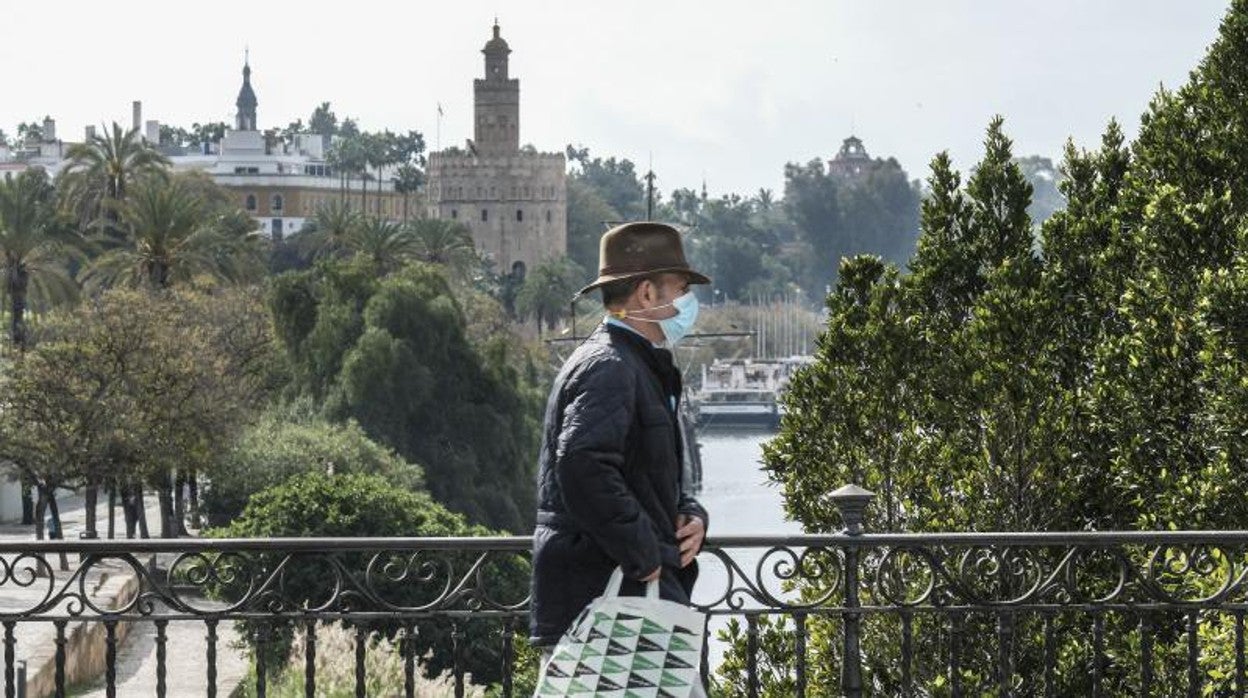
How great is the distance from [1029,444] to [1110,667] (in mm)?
1748

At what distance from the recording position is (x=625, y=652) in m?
5.58

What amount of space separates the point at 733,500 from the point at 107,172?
37203 mm

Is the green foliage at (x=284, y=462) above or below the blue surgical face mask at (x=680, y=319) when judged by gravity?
below

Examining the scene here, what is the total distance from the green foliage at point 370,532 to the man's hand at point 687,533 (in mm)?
21565

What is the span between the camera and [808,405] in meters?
13.5

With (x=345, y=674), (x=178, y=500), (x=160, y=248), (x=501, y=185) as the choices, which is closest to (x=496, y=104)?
(x=501, y=185)

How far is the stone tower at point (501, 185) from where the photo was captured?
145000mm

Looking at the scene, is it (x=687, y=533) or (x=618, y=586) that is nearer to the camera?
(x=618, y=586)

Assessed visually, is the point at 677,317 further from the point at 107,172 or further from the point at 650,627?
the point at 107,172

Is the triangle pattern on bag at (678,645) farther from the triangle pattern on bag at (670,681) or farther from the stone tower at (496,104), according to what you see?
the stone tower at (496,104)

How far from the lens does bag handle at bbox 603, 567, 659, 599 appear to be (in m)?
5.61

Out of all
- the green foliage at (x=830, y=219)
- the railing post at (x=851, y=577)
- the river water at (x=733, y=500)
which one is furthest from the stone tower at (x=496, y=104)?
the railing post at (x=851, y=577)

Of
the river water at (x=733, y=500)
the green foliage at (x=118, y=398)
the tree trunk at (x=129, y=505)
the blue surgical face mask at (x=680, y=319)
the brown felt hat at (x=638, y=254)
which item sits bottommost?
the river water at (x=733, y=500)

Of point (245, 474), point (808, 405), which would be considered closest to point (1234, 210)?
point (808, 405)
